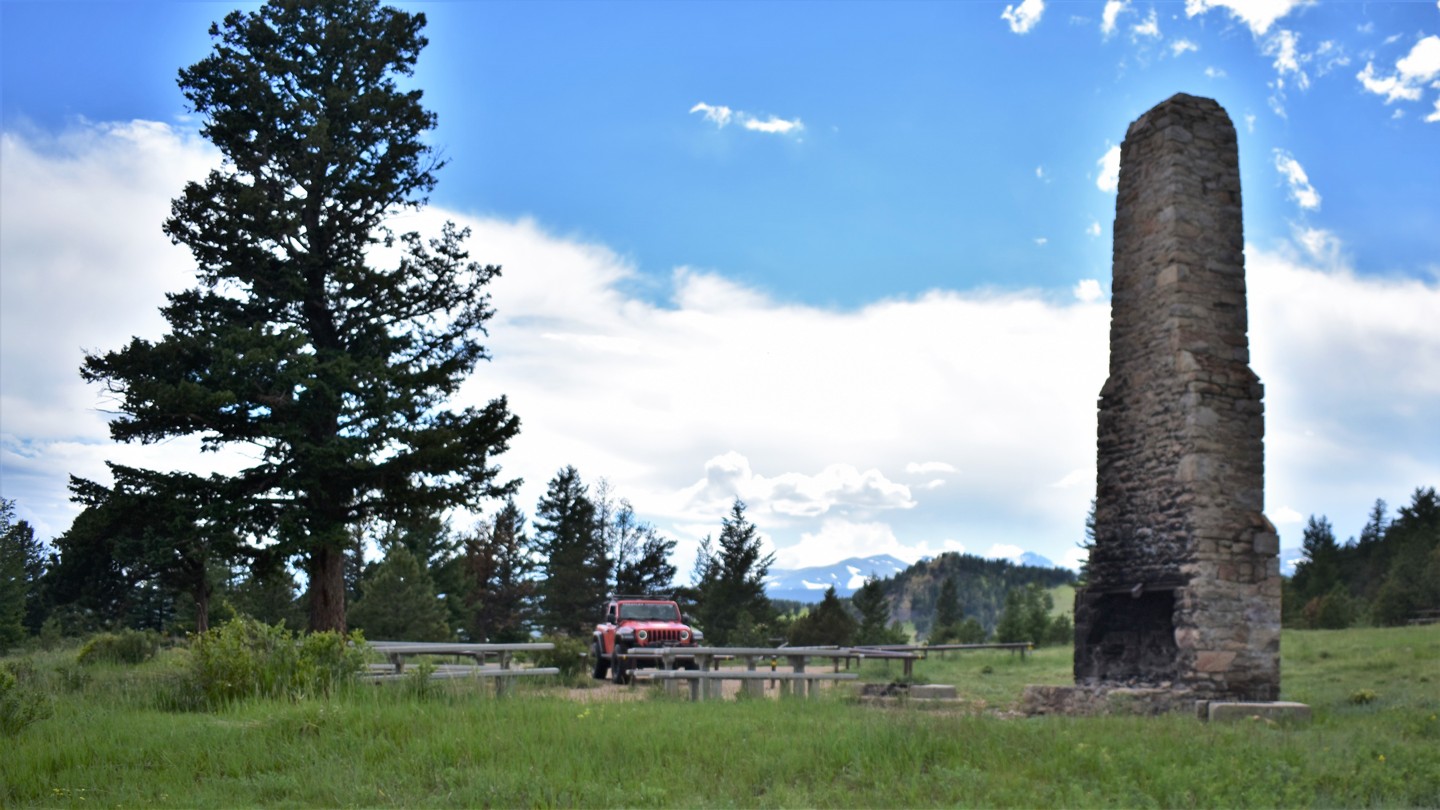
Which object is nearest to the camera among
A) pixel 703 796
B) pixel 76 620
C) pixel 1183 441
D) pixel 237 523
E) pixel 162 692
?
pixel 703 796

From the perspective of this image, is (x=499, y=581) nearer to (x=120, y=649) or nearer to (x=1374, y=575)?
(x=120, y=649)

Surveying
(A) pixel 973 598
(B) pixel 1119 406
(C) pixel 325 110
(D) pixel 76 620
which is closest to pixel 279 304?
(C) pixel 325 110

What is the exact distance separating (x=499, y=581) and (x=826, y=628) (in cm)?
1800

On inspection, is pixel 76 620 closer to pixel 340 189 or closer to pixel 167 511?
pixel 167 511

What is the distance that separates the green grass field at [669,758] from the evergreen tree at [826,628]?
28.6m

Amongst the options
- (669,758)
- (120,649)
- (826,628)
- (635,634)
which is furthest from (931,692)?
(826,628)

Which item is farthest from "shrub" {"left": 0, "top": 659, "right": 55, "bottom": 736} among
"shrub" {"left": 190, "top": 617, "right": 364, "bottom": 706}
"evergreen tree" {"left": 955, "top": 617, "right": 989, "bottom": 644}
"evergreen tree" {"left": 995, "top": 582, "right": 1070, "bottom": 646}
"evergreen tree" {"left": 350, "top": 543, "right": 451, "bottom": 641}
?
"evergreen tree" {"left": 955, "top": 617, "right": 989, "bottom": 644}

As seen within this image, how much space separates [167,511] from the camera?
75.8 ft

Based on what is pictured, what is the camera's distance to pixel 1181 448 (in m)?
15.1

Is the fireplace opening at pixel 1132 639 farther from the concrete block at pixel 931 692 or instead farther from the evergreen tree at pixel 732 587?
the evergreen tree at pixel 732 587

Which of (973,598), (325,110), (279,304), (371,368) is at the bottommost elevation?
(973,598)

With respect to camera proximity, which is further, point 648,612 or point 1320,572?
point 1320,572

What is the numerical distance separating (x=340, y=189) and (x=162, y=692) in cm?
1539

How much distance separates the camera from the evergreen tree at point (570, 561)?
43062 millimetres
